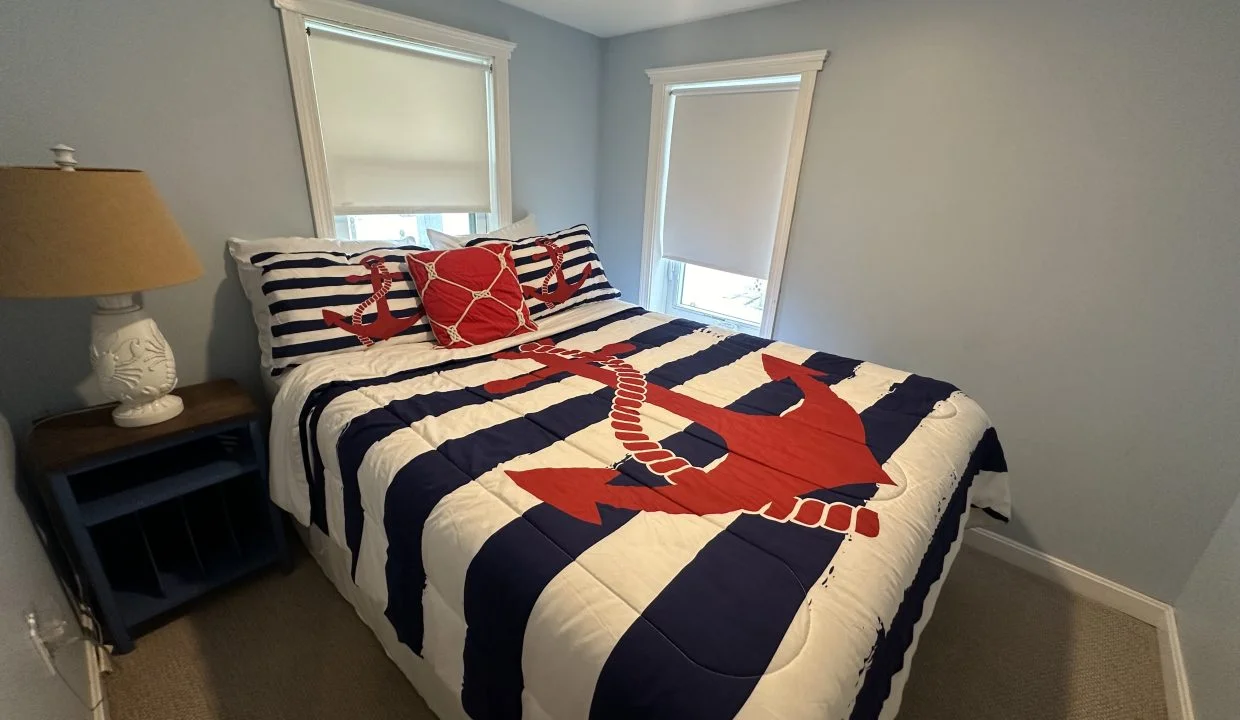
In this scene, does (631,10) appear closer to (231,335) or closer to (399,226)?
(399,226)

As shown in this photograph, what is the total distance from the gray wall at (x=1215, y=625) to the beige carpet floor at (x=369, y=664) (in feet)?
0.41

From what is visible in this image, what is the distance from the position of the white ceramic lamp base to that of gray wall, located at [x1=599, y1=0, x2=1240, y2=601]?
8.38 feet

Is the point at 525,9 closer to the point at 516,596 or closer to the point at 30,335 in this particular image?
the point at 30,335

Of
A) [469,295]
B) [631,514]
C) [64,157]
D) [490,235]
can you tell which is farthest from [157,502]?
[490,235]

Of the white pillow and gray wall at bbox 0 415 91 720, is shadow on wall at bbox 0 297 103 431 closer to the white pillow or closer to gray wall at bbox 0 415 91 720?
gray wall at bbox 0 415 91 720

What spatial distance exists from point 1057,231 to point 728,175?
4.68 ft

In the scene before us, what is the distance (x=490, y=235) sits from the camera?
7.45 ft

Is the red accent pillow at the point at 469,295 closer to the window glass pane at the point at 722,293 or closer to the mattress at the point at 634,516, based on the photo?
the mattress at the point at 634,516

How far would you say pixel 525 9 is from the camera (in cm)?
243

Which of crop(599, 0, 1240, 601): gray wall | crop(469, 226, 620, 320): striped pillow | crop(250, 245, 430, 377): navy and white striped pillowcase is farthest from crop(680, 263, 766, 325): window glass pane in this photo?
crop(250, 245, 430, 377): navy and white striped pillowcase

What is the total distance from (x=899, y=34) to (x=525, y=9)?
1.78 metres

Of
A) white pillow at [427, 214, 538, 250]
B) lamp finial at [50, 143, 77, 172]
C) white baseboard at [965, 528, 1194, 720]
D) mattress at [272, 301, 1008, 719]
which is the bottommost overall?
white baseboard at [965, 528, 1194, 720]

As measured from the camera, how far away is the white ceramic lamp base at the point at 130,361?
1306 mm

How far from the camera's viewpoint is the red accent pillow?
1794 millimetres
